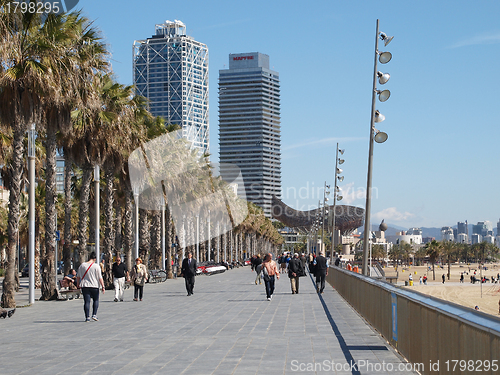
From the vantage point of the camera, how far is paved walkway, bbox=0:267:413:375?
7.96 m

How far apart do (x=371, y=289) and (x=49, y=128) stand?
1263 cm

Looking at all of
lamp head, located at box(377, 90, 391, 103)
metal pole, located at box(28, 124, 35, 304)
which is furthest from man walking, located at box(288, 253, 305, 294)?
metal pole, located at box(28, 124, 35, 304)

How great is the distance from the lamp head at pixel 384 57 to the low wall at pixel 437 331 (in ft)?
35.7

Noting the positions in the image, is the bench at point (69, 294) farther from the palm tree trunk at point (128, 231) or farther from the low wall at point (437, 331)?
the low wall at point (437, 331)

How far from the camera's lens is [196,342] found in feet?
33.9

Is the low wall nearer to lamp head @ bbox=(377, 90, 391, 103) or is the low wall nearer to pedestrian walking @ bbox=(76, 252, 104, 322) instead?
pedestrian walking @ bbox=(76, 252, 104, 322)

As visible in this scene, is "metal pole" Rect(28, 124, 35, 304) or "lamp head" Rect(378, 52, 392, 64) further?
"lamp head" Rect(378, 52, 392, 64)

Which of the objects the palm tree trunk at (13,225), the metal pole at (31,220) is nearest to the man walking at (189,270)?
the metal pole at (31,220)

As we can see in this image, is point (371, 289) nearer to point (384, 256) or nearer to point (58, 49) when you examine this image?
point (58, 49)

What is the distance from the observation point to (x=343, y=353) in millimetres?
8984

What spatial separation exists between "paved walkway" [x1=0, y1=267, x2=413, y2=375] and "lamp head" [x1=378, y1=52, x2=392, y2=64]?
8.44m

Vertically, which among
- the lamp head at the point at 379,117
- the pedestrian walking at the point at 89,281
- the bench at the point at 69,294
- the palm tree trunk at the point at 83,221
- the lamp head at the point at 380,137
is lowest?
the bench at the point at 69,294

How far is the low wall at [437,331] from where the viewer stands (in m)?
4.80

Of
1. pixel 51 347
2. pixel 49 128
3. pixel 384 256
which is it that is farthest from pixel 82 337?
pixel 384 256
